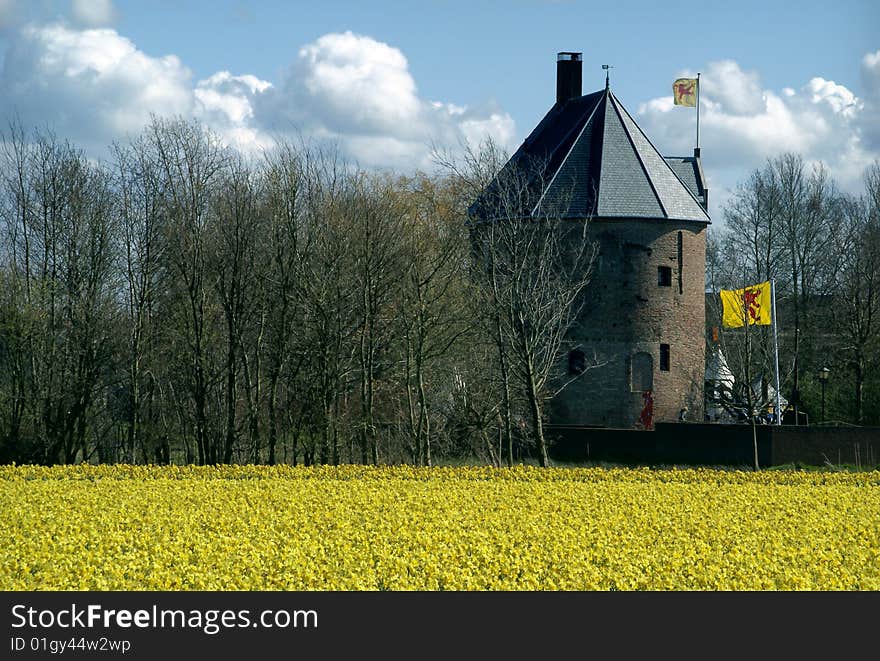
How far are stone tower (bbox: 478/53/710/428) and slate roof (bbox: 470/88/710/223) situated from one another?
0.18 feet

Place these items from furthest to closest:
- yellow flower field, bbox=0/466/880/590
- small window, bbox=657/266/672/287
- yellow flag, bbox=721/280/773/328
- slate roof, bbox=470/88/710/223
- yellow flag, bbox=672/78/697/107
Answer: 1. yellow flag, bbox=672/78/697/107
2. small window, bbox=657/266/672/287
3. slate roof, bbox=470/88/710/223
4. yellow flag, bbox=721/280/773/328
5. yellow flower field, bbox=0/466/880/590

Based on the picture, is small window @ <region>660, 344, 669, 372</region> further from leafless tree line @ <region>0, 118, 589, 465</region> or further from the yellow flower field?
the yellow flower field

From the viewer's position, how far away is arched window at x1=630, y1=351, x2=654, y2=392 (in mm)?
47125

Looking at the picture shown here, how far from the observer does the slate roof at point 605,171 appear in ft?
154

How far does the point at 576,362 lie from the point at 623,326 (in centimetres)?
234

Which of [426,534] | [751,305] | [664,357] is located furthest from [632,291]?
[426,534]

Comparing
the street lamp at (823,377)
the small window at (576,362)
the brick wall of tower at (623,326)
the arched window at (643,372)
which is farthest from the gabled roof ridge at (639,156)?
the street lamp at (823,377)

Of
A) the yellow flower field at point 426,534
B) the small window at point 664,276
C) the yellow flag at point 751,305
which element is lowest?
the yellow flower field at point 426,534

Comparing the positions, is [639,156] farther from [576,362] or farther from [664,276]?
[576,362]

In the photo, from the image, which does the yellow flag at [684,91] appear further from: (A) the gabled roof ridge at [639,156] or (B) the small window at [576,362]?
(B) the small window at [576,362]

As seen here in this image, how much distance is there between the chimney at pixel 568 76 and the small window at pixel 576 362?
1369 cm

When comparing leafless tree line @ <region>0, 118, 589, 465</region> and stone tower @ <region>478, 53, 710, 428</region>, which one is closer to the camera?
leafless tree line @ <region>0, 118, 589, 465</region>

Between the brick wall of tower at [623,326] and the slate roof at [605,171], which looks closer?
the brick wall of tower at [623,326]

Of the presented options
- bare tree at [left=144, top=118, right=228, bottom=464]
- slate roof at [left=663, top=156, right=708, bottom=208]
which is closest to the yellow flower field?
bare tree at [left=144, top=118, right=228, bottom=464]
